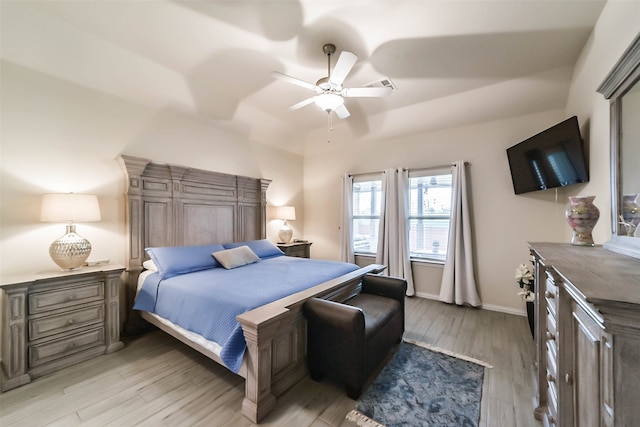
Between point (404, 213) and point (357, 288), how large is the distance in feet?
6.11

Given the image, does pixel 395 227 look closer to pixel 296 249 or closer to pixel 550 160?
pixel 296 249

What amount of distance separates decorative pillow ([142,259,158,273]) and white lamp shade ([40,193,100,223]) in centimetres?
76

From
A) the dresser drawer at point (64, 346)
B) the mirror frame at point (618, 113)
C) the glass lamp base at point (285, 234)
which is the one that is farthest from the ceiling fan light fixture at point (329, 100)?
the dresser drawer at point (64, 346)

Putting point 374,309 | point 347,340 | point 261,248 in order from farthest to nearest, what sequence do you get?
1. point 261,248
2. point 374,309
3. point 347,340

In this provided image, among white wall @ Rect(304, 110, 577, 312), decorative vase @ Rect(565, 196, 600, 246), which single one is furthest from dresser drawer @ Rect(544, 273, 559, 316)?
white wall @ Rect(304, 110, 577, 312)

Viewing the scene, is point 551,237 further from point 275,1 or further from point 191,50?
point 191,50

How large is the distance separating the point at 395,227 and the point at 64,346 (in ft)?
13.6

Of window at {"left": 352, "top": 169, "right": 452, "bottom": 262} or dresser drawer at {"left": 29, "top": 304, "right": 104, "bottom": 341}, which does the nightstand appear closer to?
Answer: window at {"left": 352, "top": 169, "right": 452, "bottom": 262}

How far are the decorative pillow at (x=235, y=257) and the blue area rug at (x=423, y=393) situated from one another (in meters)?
1.98

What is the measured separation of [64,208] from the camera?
2.23 metres

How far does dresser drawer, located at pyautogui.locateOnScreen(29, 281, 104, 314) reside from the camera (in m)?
2.08

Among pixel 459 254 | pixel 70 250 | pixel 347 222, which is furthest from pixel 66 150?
pixel 459 254

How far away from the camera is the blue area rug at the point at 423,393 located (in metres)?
1.66

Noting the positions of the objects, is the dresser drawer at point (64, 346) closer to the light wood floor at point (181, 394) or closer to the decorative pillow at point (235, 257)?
the light wood floor at point (181, 394)
